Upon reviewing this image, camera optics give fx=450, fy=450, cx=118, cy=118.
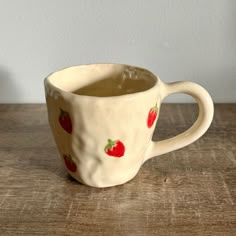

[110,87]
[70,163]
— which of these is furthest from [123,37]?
[70,163]

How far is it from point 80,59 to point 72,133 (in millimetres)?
267

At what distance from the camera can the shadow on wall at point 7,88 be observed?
0.70 m

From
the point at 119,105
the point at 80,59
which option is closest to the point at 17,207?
the point at 119,105

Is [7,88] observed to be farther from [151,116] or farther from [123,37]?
[151,116]

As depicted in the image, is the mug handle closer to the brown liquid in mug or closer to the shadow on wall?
the brown liquid in mug

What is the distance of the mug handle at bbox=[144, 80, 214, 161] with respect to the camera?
46 cm

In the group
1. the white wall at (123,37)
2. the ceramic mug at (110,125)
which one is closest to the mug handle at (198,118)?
the ceramic mug at (110,125)

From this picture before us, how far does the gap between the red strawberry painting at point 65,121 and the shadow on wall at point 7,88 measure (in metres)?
0.29

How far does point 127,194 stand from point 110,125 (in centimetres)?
8

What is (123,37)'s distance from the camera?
26.4 inches

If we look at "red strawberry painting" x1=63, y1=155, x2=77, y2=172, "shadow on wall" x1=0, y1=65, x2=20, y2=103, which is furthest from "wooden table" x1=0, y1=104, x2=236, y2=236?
"shadow on wall" x1=0, y1=65, x2=20, y2=103

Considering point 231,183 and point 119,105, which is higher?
point 119,105

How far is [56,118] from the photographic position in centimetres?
44

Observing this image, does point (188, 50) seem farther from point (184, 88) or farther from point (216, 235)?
point (216, 235)
